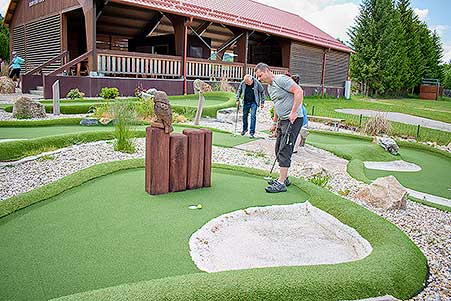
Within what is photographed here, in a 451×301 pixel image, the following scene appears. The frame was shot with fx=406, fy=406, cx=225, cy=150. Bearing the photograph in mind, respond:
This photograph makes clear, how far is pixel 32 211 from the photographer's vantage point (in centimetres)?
388

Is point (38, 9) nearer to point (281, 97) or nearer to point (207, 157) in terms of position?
point (207, 157)

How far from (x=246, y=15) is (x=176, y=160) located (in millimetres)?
17360

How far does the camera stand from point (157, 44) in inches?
808

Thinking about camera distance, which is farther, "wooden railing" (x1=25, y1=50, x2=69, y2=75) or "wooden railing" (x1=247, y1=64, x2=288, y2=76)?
"wooden railing" (x1=247, y1=64, x2=288, y2=76)

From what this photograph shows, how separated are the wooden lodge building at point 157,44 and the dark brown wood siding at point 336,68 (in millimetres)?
64

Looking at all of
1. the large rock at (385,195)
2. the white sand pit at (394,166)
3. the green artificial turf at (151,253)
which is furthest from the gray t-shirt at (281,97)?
the white sand pit at (394,166)

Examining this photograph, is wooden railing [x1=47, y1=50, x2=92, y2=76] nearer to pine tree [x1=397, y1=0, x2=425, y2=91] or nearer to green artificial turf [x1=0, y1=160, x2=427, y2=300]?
green artificial turf [x1=0, y1=160, x2=427, y2=300]

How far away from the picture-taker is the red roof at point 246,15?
15250mm

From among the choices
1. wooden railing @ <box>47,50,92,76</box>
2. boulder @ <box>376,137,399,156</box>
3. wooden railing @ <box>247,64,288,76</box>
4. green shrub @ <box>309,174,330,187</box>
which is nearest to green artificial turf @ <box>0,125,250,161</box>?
green shrub @ <box>309,174,330,187</box>

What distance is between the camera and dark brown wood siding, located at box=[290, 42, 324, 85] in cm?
2247

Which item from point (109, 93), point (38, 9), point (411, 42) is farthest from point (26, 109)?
point (411, 42)

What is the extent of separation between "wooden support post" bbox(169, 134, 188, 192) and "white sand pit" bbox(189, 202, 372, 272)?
0.89 m

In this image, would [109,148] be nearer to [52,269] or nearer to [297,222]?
[297,222]

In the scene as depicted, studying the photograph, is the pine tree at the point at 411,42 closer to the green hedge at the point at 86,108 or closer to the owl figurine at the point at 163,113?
the green hedge at the point at 86,108
